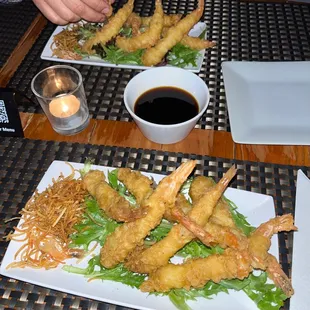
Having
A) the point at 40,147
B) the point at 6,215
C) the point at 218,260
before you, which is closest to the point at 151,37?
the point at 40,147

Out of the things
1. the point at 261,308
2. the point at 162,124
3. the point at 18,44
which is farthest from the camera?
the point at 18,44

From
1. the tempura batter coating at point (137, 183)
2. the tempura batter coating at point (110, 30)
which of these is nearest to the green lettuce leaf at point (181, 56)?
the tempura batter coating at point (110, 30)

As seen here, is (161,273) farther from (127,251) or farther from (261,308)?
(261,308)

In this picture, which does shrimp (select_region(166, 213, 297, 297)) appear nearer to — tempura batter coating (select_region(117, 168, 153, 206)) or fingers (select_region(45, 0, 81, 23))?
tempura batter coating (select_region(117, 168, 153, 206))

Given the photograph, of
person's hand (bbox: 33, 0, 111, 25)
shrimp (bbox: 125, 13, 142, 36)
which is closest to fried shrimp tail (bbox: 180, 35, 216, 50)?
shrimp (bbox: 125, 13, 142, 36)

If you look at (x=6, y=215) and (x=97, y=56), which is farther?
(x=97, y=56)

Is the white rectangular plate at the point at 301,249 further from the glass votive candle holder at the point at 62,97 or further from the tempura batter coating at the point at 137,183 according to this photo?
the glass votive candle holder at the point at 62,97

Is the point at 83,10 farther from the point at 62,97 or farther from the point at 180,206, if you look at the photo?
the point at 180,206

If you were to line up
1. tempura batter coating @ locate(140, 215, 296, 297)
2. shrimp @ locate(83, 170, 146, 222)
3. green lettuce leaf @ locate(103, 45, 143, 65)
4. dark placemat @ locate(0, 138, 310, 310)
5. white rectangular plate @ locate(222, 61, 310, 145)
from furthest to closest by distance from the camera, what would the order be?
green lettuce leaf @ locate(103, 45, 143, 65) < white rectangular plate @ locate(222, 61, 310, 145) < dark placemat @ locate(0, 138, 310, 310) < shrimp @ locate(83, 170, 146, 222) < tempura batter coating @ locate(140, 215, 296, 297)
